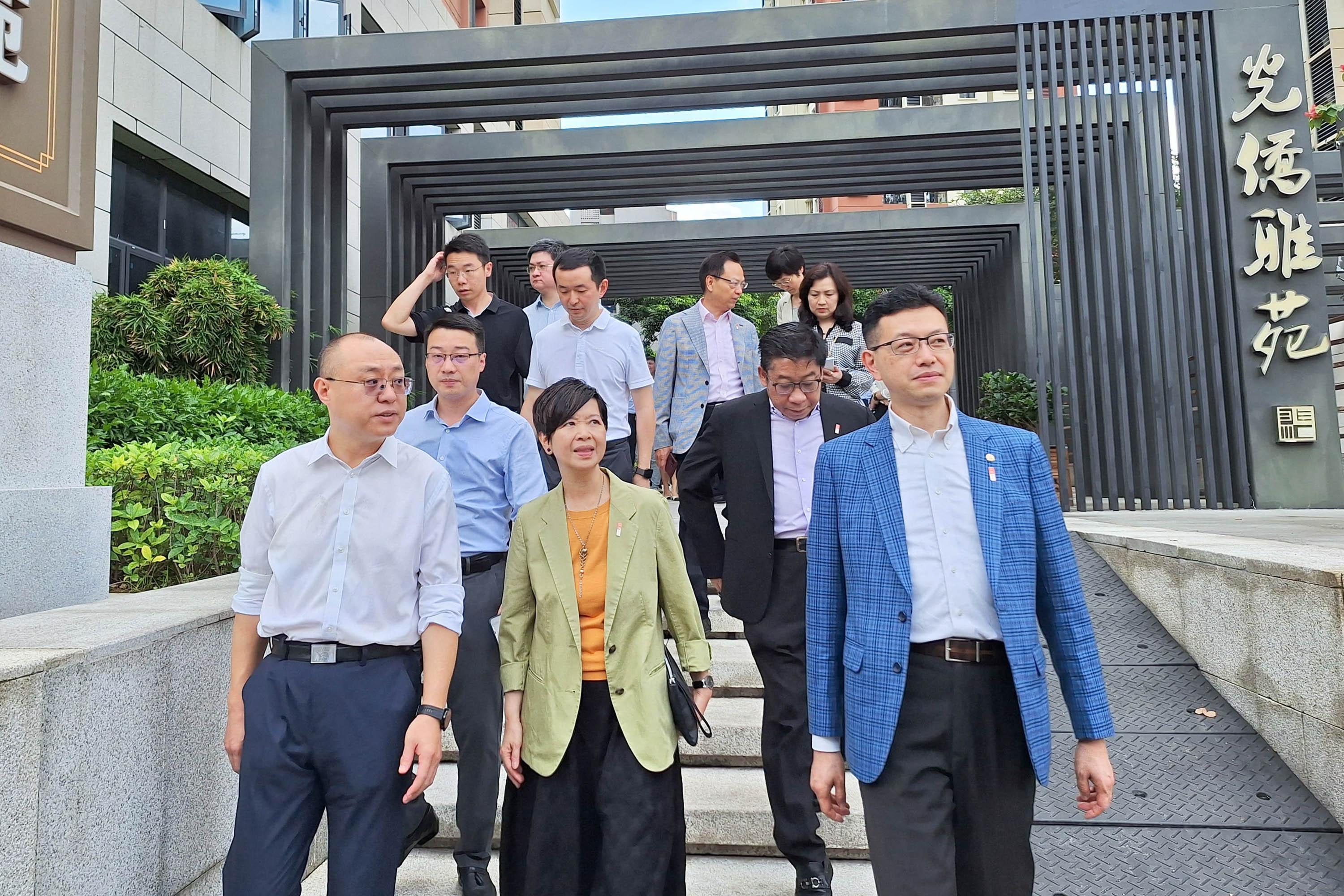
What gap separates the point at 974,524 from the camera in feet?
7.22

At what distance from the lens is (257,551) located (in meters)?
2.42

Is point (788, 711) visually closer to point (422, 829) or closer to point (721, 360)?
point (422, 829)

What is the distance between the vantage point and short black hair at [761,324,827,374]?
11.5 ft

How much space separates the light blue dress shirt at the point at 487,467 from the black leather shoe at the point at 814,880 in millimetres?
1532

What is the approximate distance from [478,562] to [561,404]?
2.60 feet

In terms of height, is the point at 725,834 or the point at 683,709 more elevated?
the point at 683,709

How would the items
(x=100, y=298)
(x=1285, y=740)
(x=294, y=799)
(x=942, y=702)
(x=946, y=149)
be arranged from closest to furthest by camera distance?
(x=942, y=702) < (x=294, y=799) < (x=1285, y=740) < (x=100, y=298) < (x=946, y=149)

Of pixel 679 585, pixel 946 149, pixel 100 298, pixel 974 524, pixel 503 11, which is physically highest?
pixel 503 11

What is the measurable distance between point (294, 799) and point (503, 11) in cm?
2878

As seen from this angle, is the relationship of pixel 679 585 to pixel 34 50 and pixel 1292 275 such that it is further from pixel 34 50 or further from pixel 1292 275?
pixel 1292 275

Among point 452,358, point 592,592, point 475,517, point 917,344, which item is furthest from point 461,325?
point 917,344

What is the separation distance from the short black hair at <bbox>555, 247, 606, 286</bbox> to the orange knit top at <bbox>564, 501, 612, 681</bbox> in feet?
6.25

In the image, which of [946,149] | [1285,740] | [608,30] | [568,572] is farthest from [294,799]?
[946,149]

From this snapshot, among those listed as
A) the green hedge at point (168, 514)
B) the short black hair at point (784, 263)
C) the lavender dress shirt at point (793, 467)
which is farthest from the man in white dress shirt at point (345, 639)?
the short black hair at point (784, 263)
